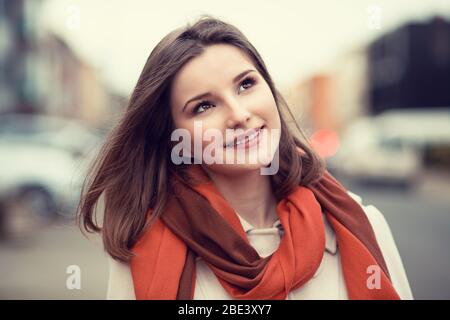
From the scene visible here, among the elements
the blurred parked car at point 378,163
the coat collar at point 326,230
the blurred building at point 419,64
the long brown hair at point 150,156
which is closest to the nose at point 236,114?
the long brown hair at point 150,156

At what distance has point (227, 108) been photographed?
1.48 meters

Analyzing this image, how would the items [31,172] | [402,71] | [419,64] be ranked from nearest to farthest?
[31,172]
[419,64]
[402,71]

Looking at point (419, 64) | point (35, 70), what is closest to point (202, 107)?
point (35, 70)

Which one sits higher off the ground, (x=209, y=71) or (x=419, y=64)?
(x=419, y=64)

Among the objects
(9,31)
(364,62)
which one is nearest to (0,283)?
(9,31)

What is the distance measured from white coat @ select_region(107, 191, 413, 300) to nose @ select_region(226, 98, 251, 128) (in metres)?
0.33

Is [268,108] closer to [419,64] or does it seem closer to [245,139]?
[245,139]

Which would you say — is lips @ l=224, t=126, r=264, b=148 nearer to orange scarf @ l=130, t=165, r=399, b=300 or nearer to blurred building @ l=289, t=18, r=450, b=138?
orange scarf @ l=130, t=165, r=399, b=300

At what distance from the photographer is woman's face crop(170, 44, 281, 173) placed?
1480 millimetres

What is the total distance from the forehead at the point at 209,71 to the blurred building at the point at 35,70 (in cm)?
1941

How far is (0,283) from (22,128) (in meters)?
4.68

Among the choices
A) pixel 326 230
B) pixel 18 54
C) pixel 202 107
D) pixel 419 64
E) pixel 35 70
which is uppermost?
pixel 18 54

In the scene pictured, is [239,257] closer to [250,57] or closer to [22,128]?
[250,57]

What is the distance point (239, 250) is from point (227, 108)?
372mm
